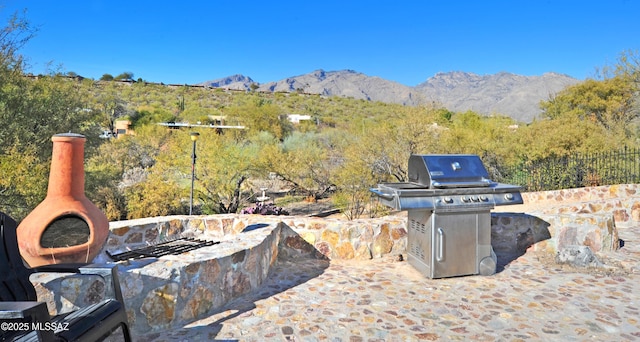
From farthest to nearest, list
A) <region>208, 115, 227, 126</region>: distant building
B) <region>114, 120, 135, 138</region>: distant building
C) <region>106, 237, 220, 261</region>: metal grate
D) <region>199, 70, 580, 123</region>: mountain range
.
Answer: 1. <region>199, 70, 580, 123</region>: mountain range
2. <region>208, 115, 227, 126</region>: distant building
3. <region>114, 120, 135, 138</region>: distant building
4. <region>106, 237, 220, 261</region>: metal grate

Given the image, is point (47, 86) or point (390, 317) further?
point (47, 86)

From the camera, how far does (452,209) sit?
4484 millimetres

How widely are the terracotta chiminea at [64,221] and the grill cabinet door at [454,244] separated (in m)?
3.57

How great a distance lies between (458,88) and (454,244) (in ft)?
362

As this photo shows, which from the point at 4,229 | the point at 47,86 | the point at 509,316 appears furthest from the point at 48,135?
the point at 509,316

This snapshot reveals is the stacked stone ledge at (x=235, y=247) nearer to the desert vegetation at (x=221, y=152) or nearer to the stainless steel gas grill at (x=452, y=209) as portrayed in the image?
the stainless steel gas grill at (x=452, y=209)

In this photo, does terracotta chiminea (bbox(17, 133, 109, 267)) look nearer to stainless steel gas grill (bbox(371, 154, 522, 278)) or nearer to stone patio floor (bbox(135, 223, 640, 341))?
stone patio floor (bbox(135, 223, 640, 341))

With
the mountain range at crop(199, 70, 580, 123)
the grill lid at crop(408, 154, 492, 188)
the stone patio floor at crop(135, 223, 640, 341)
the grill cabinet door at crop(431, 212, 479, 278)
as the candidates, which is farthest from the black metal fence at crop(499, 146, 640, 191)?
the mountain range at crop(199, 70, 580, 123)

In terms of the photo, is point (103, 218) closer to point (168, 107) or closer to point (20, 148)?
point (20, 148)

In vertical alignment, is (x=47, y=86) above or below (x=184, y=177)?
above

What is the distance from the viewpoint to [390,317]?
11.5 feet

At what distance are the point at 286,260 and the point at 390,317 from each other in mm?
2186

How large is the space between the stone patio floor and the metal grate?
3.46 feet

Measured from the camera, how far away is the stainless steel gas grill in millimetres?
4457
